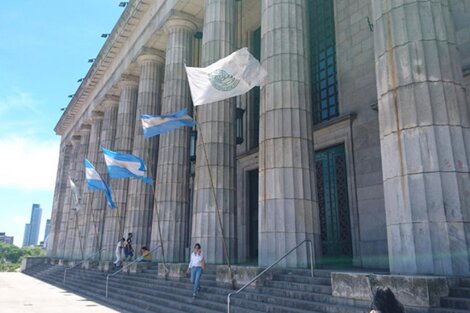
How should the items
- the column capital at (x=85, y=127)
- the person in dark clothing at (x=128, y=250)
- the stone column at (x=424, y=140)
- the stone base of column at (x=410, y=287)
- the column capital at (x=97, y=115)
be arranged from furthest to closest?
1. the column capital at (x=85, y=127)
2. the column capital at (x=97, y=115)
3. the person in dark clothing at (x=128, y=250)
4. the stone column at (x=424, y=140)
5. the stone base of column at (x=410, y=287)

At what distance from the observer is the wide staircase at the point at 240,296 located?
773 centimetres

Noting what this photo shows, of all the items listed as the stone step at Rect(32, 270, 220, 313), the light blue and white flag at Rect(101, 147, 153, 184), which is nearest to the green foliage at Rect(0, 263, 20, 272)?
the stone step at Rect(32, 270, 220, 313)

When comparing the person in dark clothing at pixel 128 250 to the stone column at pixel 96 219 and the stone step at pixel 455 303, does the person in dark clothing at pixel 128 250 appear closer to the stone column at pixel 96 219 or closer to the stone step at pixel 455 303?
the stone column at pixel 96 219

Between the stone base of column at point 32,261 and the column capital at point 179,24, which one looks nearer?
the column capital at point 179,24

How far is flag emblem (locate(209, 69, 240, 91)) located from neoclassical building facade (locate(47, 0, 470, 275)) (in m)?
2.09

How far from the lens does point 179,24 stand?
2206cm

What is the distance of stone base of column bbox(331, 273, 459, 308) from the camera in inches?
261

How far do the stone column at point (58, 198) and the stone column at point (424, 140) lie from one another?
4184 cm

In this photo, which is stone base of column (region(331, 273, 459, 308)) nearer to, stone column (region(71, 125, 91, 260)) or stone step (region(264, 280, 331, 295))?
stone step (region(264, 280, 331, 295))

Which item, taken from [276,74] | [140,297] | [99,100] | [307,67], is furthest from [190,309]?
[99,100]

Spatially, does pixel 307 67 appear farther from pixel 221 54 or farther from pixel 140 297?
pixel 140 297

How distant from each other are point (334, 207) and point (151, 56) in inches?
625

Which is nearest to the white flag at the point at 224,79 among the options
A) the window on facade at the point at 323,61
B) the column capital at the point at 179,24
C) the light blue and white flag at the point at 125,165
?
the window on facade at the point at 323,61

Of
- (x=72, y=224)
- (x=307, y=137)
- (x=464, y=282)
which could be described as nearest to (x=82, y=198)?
(x=72, y=224)
